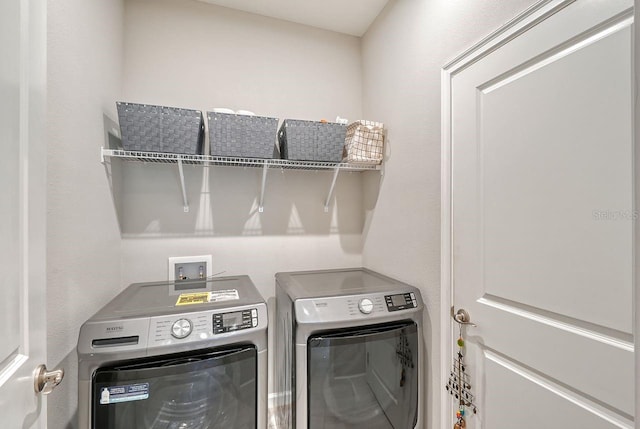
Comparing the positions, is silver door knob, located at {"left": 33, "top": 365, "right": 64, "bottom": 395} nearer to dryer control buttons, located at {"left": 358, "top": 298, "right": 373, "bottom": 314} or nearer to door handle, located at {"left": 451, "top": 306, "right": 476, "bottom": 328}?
dryer control buttons, located at {"left": 358, "top": 298, "right": 373, "bottom": 314}

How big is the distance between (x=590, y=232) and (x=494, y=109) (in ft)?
1.75

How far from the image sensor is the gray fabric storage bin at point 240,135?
1.46 meters

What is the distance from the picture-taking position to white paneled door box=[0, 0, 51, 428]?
1.90 feet

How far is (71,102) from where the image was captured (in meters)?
1.09

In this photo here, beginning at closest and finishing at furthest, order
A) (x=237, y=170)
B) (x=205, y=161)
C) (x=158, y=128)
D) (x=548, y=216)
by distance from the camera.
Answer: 1. (x=548, y=216)
2. (x=158, y=128)
3. (x=205, y=161)
4. (x=237, y=170)

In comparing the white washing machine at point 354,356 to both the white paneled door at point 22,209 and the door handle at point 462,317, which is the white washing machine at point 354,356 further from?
the white paneled door at point 22,209

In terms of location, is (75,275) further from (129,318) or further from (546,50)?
(546,50)

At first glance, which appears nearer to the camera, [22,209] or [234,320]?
[22,209]

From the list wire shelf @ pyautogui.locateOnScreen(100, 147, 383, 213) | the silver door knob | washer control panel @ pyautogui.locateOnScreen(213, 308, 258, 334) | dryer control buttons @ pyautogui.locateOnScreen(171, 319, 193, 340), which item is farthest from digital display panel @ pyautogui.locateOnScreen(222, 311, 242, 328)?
wire shelf @ pyautogui.locateOnScreen(100, 147, 383, 213)

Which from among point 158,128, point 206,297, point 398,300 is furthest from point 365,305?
point 158,128

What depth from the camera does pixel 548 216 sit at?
894mm

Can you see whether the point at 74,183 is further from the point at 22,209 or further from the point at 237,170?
the point at 237,170

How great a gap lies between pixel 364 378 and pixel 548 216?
3.22 ft

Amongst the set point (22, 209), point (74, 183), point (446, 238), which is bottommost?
point (446, 238)
